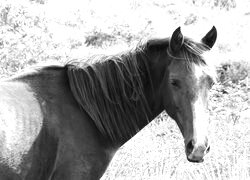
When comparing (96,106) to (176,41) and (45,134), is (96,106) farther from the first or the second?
(176,41)

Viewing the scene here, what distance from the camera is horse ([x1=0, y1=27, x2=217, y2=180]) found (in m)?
3.27

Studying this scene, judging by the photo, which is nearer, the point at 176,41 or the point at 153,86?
the point at 176,41

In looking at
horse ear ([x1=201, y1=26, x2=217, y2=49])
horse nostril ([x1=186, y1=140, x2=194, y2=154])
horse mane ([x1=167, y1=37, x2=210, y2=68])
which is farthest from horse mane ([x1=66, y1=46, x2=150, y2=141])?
horse nostril ([x1=186, y1=140, x2=194, y2=154])

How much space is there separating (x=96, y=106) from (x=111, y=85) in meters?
0.17

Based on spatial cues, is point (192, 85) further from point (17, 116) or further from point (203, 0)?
point (203, 0)

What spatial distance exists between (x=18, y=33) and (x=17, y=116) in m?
5.43

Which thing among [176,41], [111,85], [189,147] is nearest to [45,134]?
[111,85]

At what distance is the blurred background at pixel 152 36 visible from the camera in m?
5.65

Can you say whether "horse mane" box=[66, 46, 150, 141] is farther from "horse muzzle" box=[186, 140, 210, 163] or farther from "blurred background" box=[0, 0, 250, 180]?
"horse muzzle" box=[186, 140, 210, 163]

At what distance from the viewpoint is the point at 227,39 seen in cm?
1052

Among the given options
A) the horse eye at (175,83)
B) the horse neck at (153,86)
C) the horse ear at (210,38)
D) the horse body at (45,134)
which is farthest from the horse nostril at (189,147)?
the horse ear at (210,38)

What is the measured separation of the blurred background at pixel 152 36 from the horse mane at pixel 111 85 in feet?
0.55

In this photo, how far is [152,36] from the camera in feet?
12.0

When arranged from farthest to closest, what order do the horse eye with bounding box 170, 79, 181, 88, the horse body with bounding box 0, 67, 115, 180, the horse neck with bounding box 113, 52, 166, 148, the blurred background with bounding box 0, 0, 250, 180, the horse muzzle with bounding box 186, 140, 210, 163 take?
the blurred background with bounding box 0, 0, 250, 180 < the horse neck with bounding box 113, 52, 166, 148 < the horse eye with bounding box 170, 79, 181, 88 < the horse body with bounding box 0, 67, 115, 180 < the horse muzzle with bounding box 186, 140, 210, 163
